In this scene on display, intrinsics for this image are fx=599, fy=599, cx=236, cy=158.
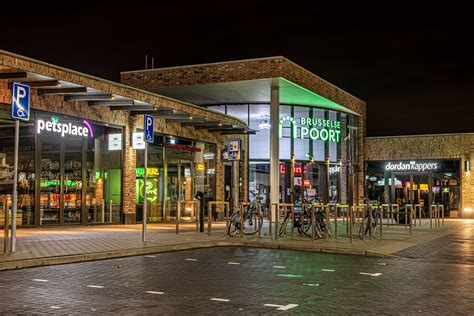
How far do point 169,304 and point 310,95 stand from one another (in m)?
24.3

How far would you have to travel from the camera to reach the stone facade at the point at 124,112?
17.1m

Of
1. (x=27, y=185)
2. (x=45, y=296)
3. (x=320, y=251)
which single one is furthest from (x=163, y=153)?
(x=45, y=296)

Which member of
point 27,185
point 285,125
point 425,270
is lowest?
point 425,270

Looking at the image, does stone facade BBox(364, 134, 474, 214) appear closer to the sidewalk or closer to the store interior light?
the store interior light

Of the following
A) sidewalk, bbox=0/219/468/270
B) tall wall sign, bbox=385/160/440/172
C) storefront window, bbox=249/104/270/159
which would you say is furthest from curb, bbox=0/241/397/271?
tall wall sign, bbox=385/160/440/172

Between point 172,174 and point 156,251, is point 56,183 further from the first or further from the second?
point 156,251

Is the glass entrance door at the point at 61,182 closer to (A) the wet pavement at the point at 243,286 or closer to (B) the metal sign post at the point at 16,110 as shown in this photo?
(B) the metal sign post at the point at 16,110

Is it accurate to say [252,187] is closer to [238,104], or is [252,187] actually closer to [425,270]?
[238,104]

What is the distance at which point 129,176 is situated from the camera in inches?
899

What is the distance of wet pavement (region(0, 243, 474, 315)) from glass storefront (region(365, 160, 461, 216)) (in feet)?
80.3

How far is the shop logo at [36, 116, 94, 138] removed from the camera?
19.0m

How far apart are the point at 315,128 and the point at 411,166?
8.20 meters

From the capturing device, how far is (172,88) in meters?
28.7

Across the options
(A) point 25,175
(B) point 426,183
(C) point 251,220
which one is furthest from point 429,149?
(A) point 25,175
